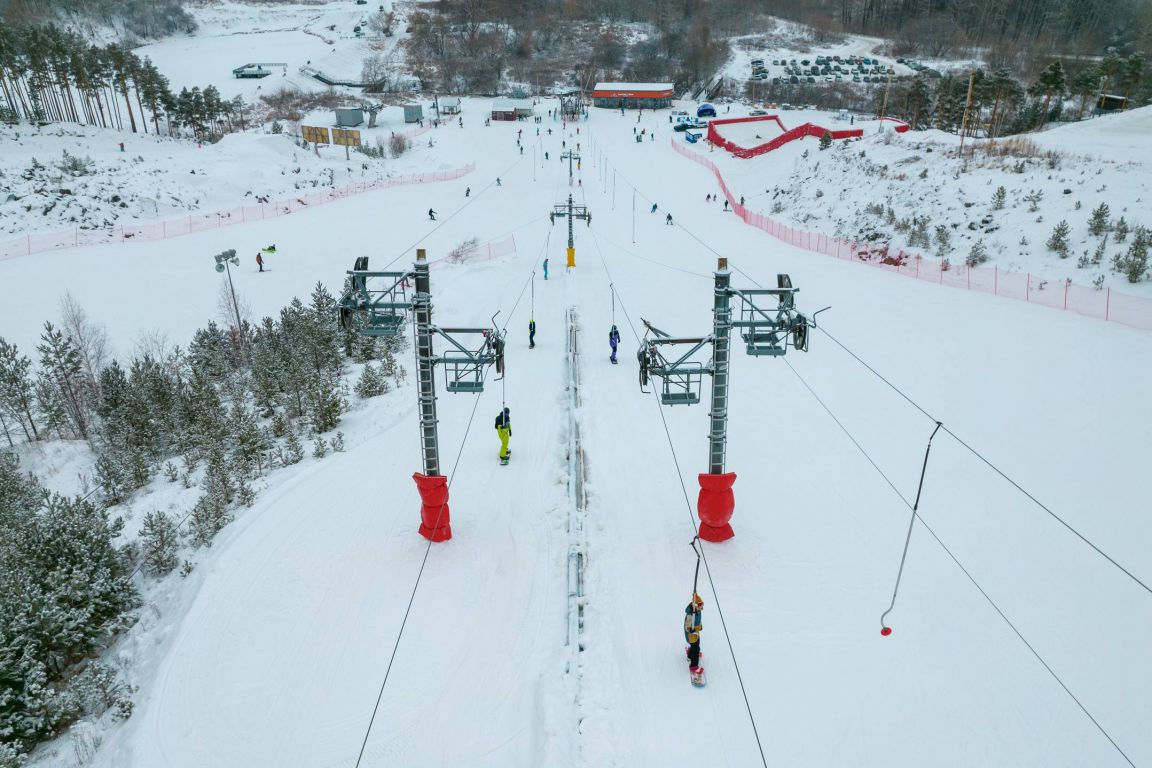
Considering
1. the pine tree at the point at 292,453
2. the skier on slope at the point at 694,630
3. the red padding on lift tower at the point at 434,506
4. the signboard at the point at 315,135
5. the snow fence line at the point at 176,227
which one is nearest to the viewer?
the skier on slope at the point at 694,630

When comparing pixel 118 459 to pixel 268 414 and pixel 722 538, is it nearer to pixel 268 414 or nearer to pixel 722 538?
pixel 268 414

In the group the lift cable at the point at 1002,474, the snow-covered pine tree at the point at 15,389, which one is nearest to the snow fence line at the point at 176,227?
the snow-covered pine tree at the point at 15,389

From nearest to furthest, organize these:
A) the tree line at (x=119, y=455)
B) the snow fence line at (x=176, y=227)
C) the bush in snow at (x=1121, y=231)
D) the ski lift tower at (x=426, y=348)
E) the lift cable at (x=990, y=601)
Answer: the lift cable at (x=990, y=601)
the tree line at (x=119, y=455)
the ski lift tower at (x=426, y=348)
the bush in snow at (x=1121, y=231)
the snow fence line at (x=176, y=227)

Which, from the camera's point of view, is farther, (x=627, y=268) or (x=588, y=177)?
(x=588, y=177)

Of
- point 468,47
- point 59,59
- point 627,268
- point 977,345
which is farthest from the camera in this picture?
point 468,47

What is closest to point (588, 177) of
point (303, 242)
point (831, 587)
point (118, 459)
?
point (303, 242)

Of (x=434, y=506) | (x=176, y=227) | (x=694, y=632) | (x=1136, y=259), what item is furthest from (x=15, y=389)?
(x=1136, y=259)

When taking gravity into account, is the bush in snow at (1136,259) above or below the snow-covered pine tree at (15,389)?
above

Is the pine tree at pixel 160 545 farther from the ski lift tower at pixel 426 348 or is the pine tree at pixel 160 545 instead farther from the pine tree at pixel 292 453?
the ski lift tower at pixel 426 348
